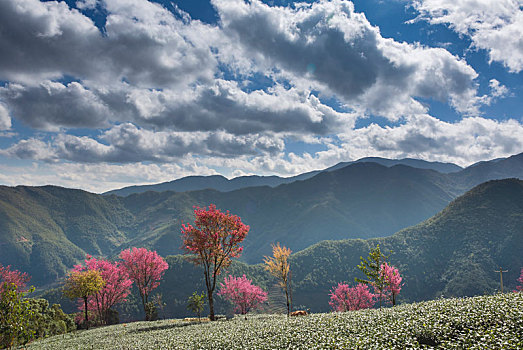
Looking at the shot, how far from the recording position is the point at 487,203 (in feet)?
570

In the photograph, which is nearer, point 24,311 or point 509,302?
point 509,302

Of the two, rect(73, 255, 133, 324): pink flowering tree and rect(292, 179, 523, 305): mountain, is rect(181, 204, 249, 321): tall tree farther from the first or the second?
rect(292, 179, 523, 305): mountain

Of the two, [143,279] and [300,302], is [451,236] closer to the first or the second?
[300,302]

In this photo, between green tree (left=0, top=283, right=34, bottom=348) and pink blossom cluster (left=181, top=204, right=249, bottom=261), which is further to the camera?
pink blossom cluster (left=181, top=204, right=249, bottom=261)

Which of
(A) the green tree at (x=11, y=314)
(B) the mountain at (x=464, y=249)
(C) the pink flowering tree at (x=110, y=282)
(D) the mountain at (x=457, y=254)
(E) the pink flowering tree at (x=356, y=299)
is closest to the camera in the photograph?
(A) the green tree at (x=11, y=314)

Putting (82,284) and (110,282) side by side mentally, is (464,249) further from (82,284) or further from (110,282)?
(82,284)

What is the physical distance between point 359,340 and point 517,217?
204 meters

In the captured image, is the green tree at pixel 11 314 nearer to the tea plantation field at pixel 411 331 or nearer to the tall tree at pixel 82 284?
the tea plantation field at pixel 411 331

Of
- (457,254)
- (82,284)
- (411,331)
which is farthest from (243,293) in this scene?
(457,254)

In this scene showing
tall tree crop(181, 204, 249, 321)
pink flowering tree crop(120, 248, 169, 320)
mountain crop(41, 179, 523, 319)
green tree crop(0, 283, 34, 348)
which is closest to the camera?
green tree crop(0, 283, 34, 348)

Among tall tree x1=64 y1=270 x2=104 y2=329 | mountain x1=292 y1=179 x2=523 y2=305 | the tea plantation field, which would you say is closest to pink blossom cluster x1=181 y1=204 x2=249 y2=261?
the tea plantation field

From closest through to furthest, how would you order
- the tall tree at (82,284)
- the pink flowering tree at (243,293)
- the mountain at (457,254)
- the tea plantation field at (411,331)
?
1. the tea plantation field at (411,331)
2. the tall tree at (82,284)
3. the pink flowering tree at (243,293)
4. the mountain at (457,254)

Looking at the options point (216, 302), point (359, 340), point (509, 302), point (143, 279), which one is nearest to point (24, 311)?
point (359, 340)

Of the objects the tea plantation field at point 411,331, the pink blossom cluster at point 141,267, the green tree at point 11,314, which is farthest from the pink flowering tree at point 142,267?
the tea plantation field at point 411,331
